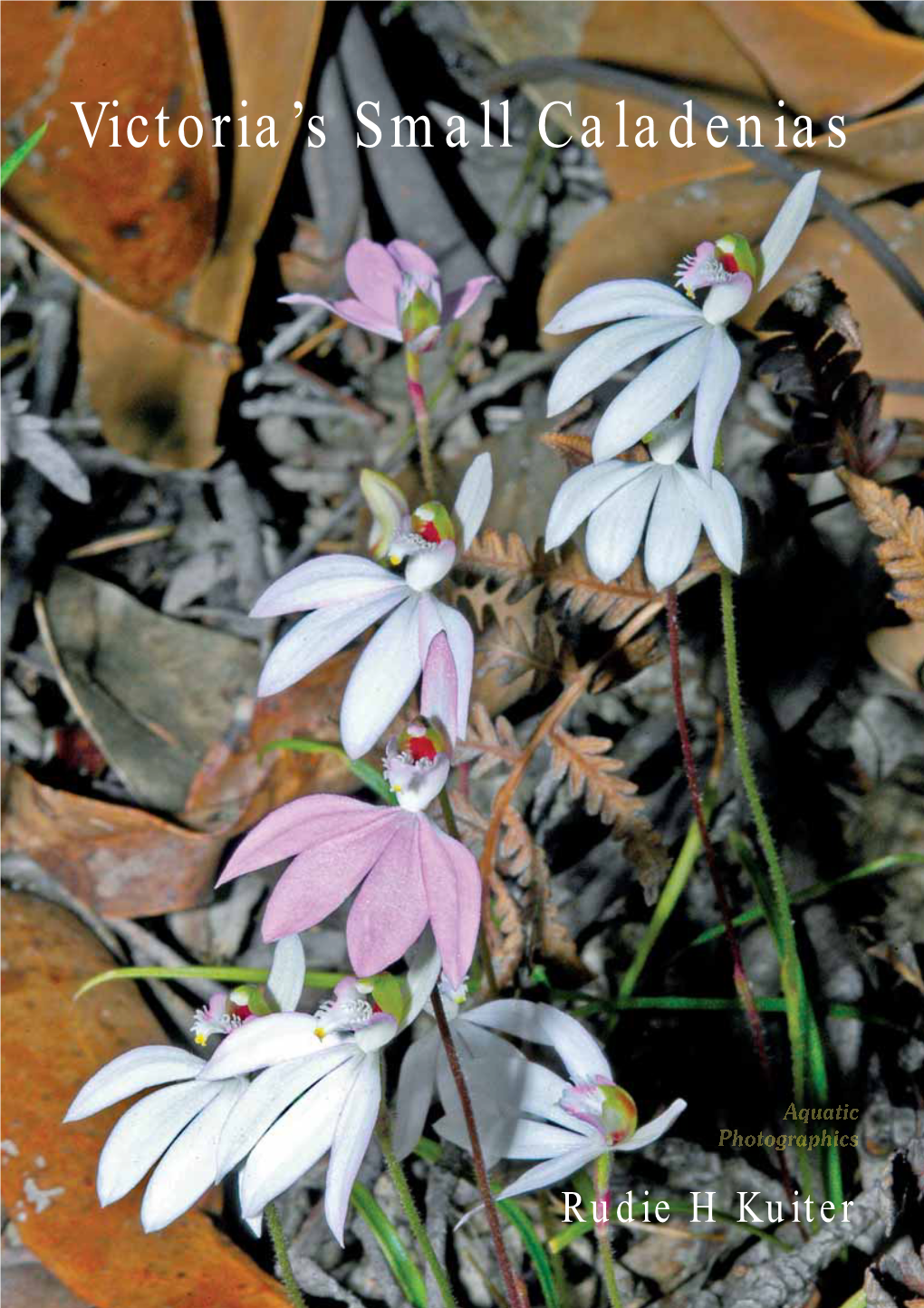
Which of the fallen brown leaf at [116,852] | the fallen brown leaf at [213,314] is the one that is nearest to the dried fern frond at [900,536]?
the fallen brown leaf at [116,852]

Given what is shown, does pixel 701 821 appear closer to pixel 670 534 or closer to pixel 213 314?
pixel 670 534

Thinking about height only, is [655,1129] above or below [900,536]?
below

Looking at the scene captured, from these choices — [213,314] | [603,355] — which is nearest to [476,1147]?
[603,355]

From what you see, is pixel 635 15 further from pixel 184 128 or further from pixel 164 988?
pixel 164 988

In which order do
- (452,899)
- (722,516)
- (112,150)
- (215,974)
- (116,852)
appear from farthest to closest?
(112,150) < (116,852) < (215,974) < (722,516) < (452,899)

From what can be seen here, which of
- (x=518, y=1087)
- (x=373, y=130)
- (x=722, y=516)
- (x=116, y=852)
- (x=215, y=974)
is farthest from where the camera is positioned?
(x=373, y=130)

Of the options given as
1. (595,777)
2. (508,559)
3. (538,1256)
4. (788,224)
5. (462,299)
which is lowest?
(538,1256)

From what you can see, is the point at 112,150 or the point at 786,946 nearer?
the point at 786,946
